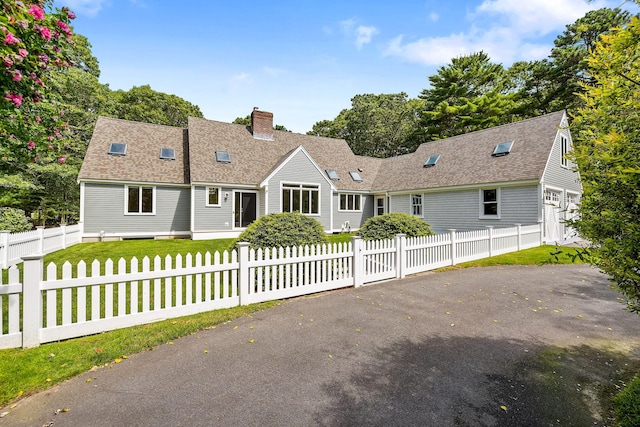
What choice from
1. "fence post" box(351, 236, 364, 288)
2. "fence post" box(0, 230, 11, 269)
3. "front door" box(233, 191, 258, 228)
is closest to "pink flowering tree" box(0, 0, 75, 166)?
"fence post" box(0, 230, 11, 269)

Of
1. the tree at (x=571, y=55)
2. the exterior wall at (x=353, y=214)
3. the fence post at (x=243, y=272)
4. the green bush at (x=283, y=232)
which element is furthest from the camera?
the tree at (x=571, y=55)

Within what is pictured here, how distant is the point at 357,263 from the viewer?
711 cm

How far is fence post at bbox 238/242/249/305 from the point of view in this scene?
218 inches

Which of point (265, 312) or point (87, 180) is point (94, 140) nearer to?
point (87, 180)

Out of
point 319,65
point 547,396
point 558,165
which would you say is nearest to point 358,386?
point 547,396

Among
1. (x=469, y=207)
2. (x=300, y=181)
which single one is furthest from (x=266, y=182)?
(x=469, y=207)

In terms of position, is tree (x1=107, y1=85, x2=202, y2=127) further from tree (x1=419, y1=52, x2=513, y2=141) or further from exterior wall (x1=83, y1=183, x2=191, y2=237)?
tree (x1=419, y1=52, x2=513, y2=141)

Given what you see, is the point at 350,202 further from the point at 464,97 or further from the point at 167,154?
the point at 464,97

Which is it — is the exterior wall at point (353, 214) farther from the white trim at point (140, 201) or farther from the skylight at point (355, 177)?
the white trim at point (140, 201)

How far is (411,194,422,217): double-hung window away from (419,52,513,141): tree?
15007 millimetres

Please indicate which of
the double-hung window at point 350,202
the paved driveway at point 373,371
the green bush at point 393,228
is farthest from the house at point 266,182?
the paved driveway at point 373,371

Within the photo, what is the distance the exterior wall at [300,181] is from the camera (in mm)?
17031

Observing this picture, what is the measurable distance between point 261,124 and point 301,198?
6956mm

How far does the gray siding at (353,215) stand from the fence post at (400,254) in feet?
39.8
